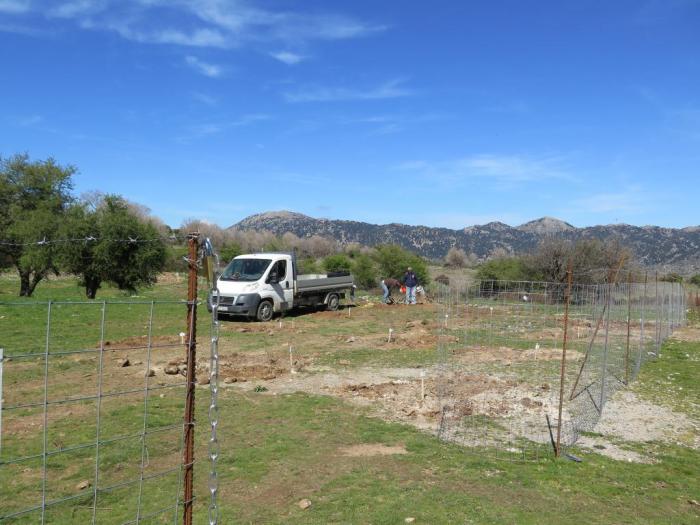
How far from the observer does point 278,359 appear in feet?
39.7

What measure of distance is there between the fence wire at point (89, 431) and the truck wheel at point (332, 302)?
9746 mm

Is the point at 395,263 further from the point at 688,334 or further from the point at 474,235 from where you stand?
the point at 474,235

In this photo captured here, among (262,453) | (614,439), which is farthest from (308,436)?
(614,439)

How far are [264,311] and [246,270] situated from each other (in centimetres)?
179

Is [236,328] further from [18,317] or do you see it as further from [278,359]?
[18,317]

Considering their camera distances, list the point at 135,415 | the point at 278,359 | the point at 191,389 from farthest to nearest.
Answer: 1. the point at 278,359
2. the point at 135,415
3. the point at 191,389

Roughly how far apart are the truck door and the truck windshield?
44cm

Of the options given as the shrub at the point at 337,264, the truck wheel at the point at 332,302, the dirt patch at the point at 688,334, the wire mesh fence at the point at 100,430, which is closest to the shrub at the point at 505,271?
the dirt patch at the point at 688,334

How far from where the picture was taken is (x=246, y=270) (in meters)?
19.6

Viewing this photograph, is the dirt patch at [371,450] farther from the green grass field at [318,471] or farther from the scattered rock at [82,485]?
the scattered rock at [82,485]

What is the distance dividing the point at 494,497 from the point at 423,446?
4.94 ft

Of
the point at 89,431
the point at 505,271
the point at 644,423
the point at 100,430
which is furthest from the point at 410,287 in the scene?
the point at 89,431

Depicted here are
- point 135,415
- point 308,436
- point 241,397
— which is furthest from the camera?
point 241,397

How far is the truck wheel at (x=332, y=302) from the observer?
2270 centimetres
